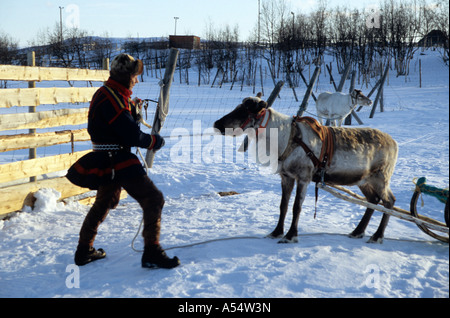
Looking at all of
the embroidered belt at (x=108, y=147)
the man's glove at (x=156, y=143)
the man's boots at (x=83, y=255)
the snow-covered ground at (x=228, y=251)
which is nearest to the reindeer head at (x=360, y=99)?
the snow-covered ground at (x=228, y=251)

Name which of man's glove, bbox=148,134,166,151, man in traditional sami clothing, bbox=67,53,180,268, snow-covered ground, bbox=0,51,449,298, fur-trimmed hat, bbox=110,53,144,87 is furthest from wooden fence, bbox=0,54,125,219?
man's glove, bbox=148,134,166,151

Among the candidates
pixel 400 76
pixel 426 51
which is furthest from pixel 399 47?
pixel 426 51

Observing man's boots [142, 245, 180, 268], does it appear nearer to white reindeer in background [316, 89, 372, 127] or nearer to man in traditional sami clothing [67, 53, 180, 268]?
man in traditional sami clothing [67, 53, 180, 268]

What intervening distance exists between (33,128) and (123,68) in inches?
118

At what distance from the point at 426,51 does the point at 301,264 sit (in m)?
49.0

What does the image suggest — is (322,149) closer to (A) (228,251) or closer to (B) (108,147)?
(A) (228,251)

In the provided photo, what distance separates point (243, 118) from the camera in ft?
14.0

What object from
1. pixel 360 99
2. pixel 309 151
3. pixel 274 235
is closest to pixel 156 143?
pixel 309 151

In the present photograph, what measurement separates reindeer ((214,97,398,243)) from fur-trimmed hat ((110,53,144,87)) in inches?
40.3

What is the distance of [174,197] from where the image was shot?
23.2 feet

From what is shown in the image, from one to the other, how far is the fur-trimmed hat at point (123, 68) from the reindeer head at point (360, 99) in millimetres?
10114

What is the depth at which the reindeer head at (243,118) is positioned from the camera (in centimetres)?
421

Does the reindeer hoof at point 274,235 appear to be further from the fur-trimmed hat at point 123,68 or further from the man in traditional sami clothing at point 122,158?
the fur-trimmed hat at point 123,68
